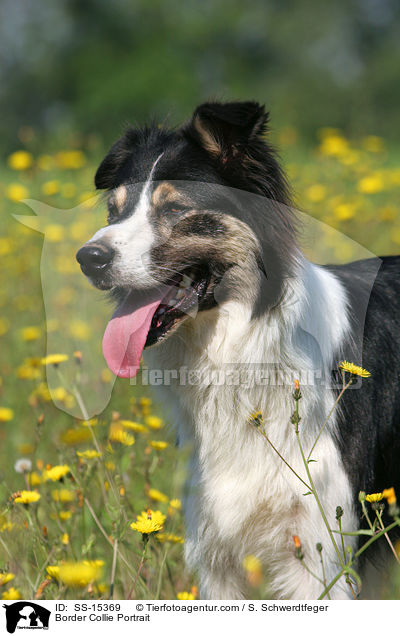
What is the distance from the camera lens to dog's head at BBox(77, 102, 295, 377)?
2475 mm

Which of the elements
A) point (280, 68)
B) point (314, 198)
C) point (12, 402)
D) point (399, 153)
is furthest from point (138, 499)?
point (280, 68)

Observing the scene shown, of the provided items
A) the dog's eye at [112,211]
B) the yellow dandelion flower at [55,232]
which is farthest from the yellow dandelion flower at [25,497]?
the yellow dandelion flower at [55,232]

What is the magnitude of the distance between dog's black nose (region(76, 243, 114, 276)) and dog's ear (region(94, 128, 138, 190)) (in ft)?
2.25

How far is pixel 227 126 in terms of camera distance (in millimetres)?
2584

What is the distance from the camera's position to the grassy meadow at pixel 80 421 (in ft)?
8.34

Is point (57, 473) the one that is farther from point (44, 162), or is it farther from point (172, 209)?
point (44, 162)

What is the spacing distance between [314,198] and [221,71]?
72.5 ft

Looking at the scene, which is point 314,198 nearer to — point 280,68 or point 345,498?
point 345,498

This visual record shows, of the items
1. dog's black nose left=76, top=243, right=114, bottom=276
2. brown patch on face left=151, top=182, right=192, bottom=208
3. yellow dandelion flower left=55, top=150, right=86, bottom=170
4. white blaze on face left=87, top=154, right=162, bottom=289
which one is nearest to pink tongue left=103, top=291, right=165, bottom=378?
white blaze on face left=87, top=154, right=162, bottom=289

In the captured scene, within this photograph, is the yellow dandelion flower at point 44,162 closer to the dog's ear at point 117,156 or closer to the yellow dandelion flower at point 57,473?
the dog's ear at point 117,156

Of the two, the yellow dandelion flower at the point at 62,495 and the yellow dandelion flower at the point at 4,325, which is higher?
the yellow dandelion flower at the point at 4,325

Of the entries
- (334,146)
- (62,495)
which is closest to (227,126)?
(62,495)

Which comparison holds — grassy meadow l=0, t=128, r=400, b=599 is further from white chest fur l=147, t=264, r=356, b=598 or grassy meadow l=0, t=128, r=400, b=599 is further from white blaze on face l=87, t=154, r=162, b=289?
white blaze on face l=87, t=154, r=162, b=289

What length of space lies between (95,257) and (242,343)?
660mm
